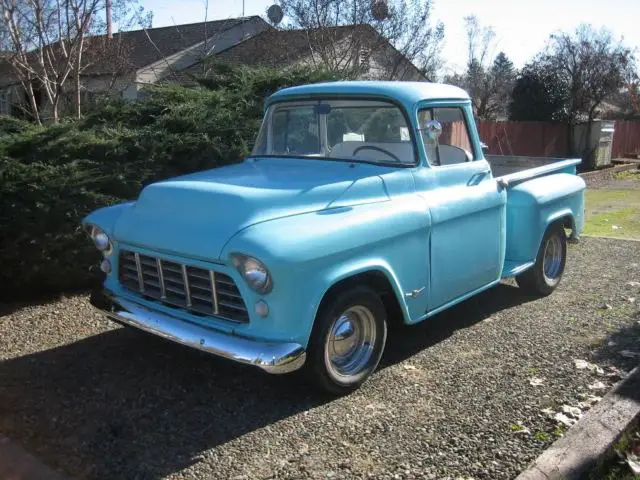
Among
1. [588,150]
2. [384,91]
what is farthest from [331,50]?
[588,150]

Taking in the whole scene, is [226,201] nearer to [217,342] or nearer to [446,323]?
[217,342]

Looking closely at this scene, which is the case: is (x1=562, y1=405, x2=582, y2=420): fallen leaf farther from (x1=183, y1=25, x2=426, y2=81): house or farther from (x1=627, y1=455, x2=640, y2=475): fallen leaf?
(x1=183, y1=25, x2=426, y2=81): house

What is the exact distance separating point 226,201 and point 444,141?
2.48m

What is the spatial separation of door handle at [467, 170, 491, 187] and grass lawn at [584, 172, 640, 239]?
14.6ft

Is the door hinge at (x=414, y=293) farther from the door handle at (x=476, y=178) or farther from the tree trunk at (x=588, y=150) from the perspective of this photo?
the tree trunk at (x=588, y=150)

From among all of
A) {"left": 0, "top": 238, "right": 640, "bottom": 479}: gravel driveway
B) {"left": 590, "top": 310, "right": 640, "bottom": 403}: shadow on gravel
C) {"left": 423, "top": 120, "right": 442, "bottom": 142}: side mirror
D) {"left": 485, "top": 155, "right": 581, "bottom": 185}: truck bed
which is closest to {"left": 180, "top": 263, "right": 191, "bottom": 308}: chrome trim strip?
{"left": 0, "top": 238, "right": 640, "bottom": 479}: gravel driveway

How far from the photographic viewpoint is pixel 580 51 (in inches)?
717

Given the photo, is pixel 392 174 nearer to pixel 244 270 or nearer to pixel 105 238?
pixel 244 270

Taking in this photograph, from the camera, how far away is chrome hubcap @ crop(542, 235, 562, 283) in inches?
A: 233

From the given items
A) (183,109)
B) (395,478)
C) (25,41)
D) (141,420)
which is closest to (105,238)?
(141,420)

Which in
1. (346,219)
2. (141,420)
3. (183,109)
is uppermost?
(183,109)

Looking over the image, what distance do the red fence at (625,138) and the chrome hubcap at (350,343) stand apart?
19450 mm

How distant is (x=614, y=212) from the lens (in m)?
10.6

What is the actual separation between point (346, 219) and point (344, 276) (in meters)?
0.36
